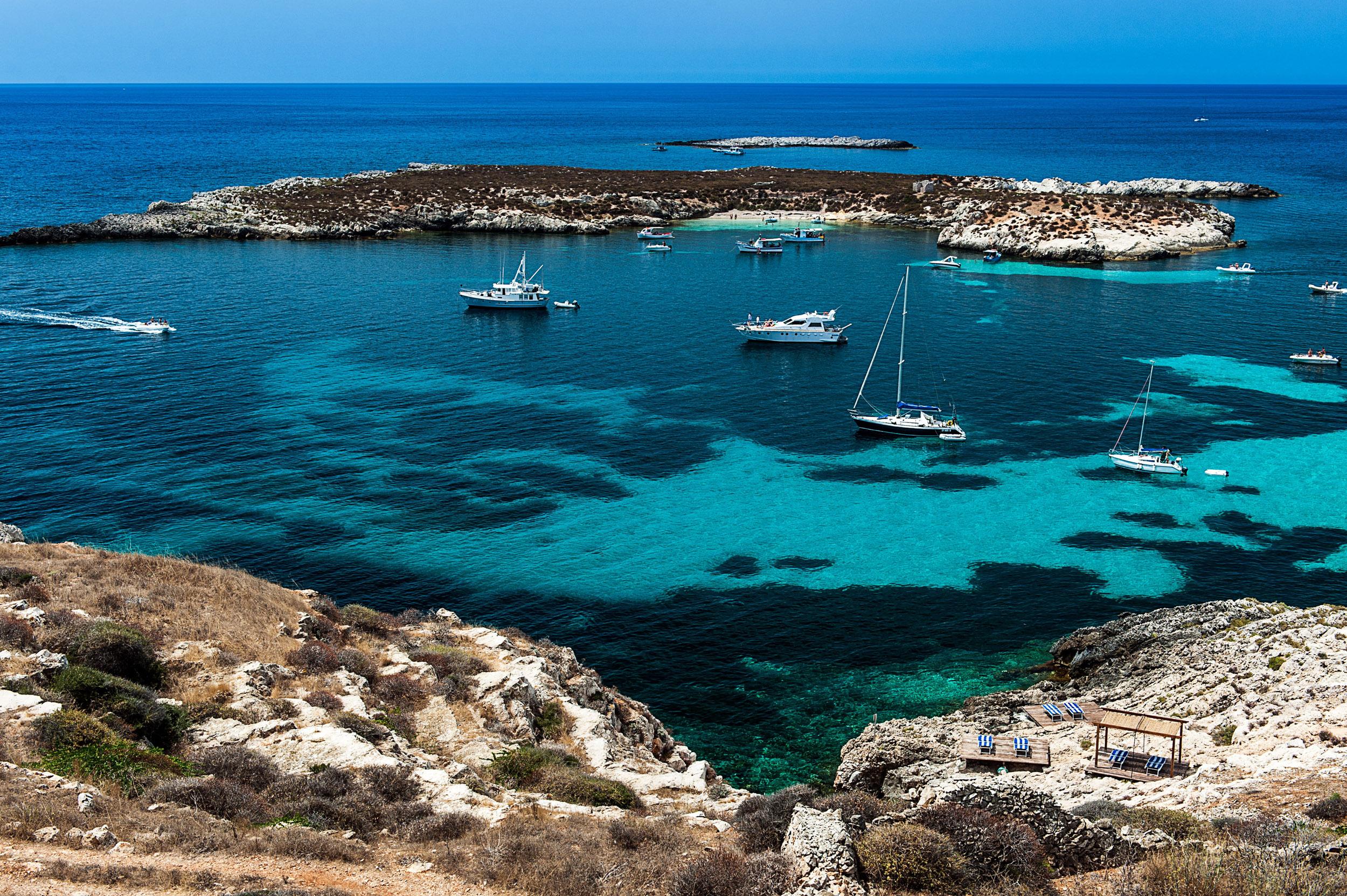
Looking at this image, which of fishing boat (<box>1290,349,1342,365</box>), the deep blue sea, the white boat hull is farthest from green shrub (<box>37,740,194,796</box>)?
fishing boat (<box>1290,349,1342,365</box>)

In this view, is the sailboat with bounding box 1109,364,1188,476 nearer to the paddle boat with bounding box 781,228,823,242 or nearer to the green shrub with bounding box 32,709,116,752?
the green shrub with bounding box 32,709,116,752

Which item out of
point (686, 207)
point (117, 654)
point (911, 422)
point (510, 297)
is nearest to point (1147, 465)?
point (911, 422)

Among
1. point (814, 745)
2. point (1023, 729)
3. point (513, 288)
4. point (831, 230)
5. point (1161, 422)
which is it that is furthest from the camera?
point (831, 230)

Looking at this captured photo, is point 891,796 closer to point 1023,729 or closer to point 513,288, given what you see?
point 1023,729

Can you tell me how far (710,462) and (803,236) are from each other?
2921 inches

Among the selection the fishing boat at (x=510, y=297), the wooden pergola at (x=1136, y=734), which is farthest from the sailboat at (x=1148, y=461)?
the fishing boat at (x=510, y=297)

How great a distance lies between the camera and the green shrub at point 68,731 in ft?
59.5

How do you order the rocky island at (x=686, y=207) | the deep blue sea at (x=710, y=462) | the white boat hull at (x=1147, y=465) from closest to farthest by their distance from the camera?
1. the deep blue sea at (x=710, y=462)
2. the white boat hull at (x=1147, y=465)
3. the rocky island at (x=686, y=207)

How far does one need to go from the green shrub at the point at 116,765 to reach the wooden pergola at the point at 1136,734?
67.1ft

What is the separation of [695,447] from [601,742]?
32044mm

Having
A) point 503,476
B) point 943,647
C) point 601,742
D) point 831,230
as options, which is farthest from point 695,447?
point 831,230

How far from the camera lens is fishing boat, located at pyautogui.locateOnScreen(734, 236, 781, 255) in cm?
11325

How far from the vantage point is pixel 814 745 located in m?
30.3

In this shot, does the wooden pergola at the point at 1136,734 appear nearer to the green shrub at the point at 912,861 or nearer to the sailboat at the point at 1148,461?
the green shrub at the point at 912,861
